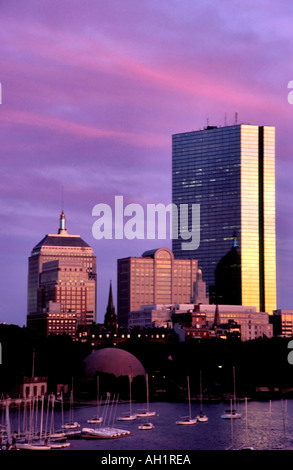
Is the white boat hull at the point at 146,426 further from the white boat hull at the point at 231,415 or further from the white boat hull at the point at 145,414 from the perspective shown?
the white boat hull at the point at 145,414

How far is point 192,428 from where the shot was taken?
88812 mm

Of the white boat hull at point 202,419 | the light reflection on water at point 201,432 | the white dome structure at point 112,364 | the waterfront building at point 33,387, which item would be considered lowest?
the light reflection on water at point 201,432

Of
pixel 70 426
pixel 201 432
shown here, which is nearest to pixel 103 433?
pixel 70 426

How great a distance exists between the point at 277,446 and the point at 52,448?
57.4 ft

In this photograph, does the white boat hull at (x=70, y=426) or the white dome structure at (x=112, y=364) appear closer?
the white boat hull at (x=70, y=426)

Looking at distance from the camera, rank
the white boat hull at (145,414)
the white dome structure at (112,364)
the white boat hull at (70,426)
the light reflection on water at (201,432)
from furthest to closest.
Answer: the white dome structure at (112,364) → the white boat hull at (145,414) → the white boat hull at (70,426) → the light reflection on water at (201,432)

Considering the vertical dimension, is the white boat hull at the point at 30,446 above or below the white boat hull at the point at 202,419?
below

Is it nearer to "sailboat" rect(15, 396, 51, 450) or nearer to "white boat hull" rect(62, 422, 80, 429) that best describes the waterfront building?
"white boat hull" rect(62, 422, 80, 429)

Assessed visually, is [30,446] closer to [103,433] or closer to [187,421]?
[103,433]

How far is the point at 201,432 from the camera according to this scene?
85.2 m

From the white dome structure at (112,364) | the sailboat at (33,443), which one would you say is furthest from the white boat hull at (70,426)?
the white dome structure at (112,364)

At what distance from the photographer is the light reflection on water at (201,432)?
250ft
